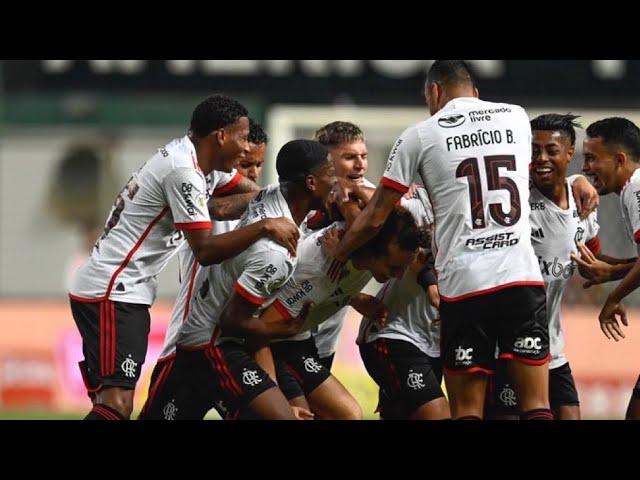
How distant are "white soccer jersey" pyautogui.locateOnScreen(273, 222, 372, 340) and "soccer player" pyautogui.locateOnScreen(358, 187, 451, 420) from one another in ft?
1.48

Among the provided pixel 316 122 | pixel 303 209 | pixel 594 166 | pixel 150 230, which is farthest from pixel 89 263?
pixel 316 122

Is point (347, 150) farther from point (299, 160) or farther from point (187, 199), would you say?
point (187, 199)

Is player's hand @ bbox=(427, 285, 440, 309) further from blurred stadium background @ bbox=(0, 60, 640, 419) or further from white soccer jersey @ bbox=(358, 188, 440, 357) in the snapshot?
blurred stadium background @ bbox=(0, 60, 640, 419)

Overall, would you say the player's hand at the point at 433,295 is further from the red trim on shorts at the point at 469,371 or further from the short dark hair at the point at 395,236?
the red trim on shorts at the point at 469,371

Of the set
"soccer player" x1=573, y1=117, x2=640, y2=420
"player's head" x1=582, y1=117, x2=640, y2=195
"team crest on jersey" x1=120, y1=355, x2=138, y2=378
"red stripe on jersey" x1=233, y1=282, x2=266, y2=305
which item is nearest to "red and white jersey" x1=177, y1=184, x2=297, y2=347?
"red stripe on jersey" x1=233, y1=282, x2=266, y2=305

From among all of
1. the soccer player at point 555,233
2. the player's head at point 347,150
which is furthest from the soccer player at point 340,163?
the soccer player at point 555,233

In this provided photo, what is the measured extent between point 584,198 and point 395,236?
4.04 feet

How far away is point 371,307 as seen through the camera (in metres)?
7.60

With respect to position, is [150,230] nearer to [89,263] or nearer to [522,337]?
[89,263]

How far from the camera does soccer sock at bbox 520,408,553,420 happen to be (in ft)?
21.3

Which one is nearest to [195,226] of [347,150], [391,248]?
[391,248]

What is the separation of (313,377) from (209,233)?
3.73 feet

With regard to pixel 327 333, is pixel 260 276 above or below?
above
